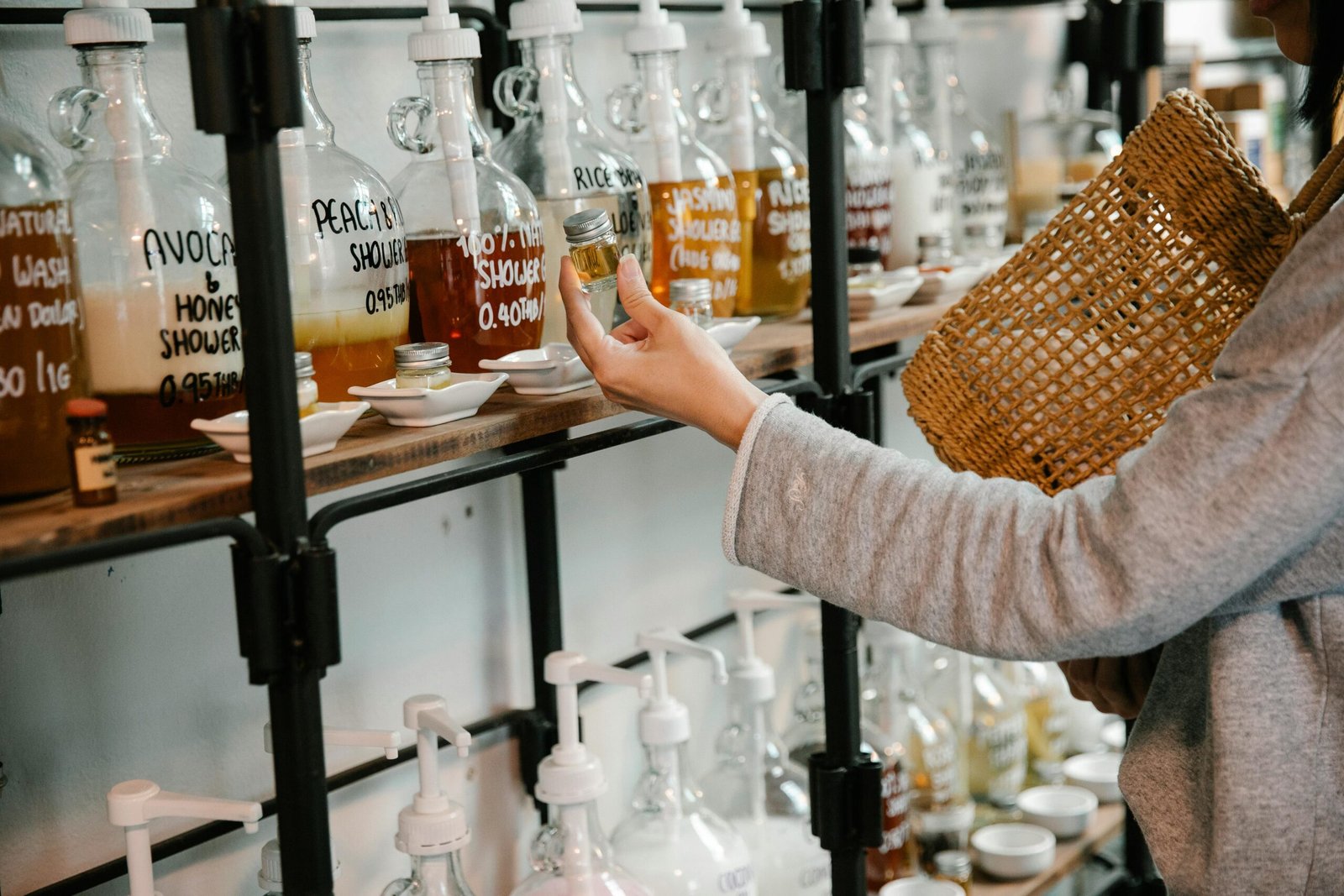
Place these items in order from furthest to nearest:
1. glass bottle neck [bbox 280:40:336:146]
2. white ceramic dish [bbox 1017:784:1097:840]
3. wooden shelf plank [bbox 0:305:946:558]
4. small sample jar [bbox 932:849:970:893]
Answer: white ceramic dish [bbox 1017:784:1097:840] < small sample jar [bbox 932:849:970:893] < glass bottle neck [bbox 280:40:336:146] < wooden shelf plank [bbox 0:305:946:558]

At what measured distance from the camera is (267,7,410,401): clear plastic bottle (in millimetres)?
783

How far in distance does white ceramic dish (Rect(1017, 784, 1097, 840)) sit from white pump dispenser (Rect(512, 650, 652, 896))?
69 centimetres

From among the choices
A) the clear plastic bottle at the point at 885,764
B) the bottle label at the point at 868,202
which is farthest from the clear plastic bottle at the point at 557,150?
the clear plastic bottle at the point at 885,764

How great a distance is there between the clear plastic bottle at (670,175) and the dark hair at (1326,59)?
42cm

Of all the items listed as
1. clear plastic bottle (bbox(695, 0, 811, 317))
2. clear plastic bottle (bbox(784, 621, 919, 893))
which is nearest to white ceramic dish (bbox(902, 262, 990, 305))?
clear plastic bottle (bbox(695, 0, 811, 317))

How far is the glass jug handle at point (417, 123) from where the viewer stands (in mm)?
874

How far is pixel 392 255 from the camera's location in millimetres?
822

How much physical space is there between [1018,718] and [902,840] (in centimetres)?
26

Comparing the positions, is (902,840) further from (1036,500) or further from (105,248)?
(105,248)

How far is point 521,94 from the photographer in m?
1.00

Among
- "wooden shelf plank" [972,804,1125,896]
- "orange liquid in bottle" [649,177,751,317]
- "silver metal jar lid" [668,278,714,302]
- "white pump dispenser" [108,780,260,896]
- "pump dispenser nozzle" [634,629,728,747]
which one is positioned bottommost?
"wooden shelf plank" [972,804,1125,896]

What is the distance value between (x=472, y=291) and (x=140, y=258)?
0.71ft

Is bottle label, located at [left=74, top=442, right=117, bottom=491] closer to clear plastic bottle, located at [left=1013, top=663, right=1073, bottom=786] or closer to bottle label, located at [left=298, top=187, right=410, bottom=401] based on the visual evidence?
bottle label, located at [left=298, top=187, right=410, bottom=401]

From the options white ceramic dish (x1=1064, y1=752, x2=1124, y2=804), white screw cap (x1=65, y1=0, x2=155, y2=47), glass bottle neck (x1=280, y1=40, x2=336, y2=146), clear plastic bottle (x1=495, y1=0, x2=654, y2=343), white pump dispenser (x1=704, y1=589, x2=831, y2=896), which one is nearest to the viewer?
white screw cap (x1=65, y1=0, x2=155, y2=47)
